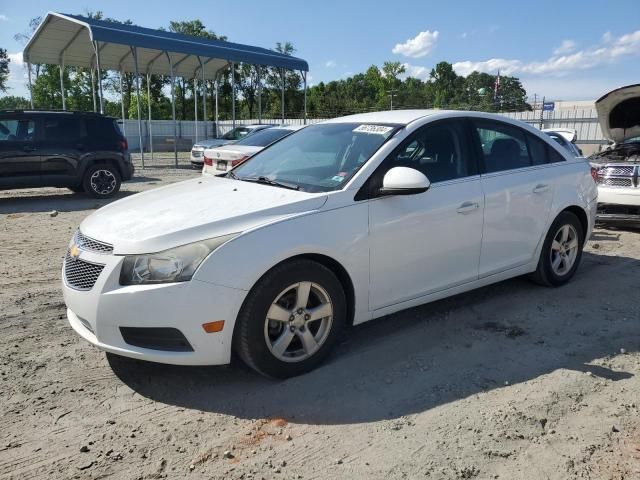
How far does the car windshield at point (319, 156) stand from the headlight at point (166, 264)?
95 centimetres

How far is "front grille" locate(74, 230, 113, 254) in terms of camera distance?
310 cm

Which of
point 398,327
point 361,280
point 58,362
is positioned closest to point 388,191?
point 361,280

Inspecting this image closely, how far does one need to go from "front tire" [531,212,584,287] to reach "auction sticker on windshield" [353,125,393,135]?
2035mm

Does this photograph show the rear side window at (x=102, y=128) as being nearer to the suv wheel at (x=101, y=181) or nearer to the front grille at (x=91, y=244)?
the suv wheel at (x=101, y=181)

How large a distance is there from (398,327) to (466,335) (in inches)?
20.7

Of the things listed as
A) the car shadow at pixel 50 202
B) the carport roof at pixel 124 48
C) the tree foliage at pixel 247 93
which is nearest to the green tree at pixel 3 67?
the tree foliage at pixel 247 93

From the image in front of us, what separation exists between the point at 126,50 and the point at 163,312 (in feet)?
77.3

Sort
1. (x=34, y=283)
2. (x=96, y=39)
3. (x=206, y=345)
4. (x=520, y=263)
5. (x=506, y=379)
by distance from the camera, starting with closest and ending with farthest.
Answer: (x=206, y=345) → (x=506, y=379) → (x=520, y=263) → (x=34, y=283) → (x=96, y=39)

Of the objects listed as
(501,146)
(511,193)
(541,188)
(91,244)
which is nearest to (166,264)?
(91,244)

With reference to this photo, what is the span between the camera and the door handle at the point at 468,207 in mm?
3999

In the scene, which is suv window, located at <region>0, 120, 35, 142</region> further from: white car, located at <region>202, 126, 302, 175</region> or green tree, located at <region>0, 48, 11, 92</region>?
green tree, located at <region>0, 48, 11, 92</region>

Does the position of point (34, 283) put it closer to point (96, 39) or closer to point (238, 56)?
point (96, 39)

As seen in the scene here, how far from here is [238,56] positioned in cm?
2192

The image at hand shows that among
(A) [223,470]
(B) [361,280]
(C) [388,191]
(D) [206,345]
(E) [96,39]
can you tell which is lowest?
(A) [223,470]
